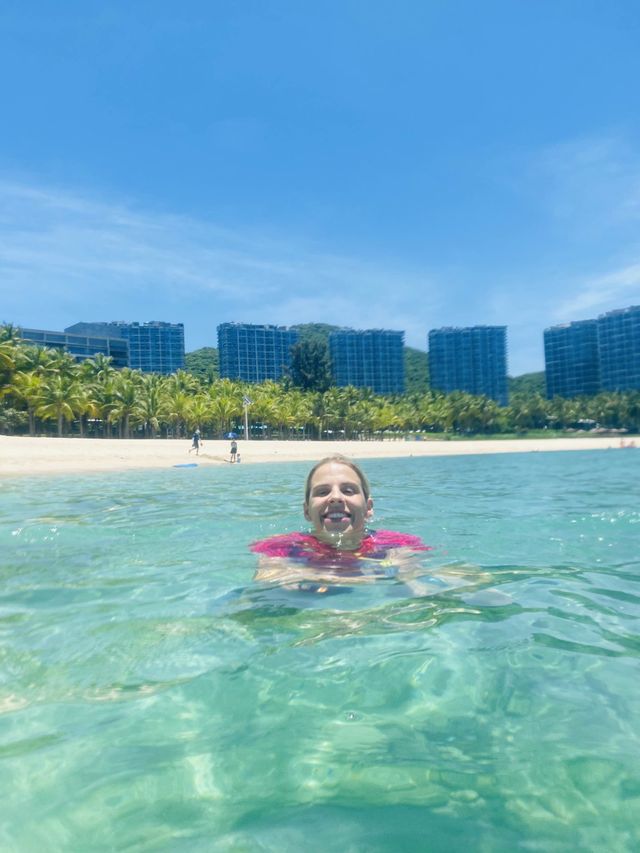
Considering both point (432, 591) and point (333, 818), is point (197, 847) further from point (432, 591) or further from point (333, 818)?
point (432, 591)

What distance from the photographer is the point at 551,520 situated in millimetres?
7734

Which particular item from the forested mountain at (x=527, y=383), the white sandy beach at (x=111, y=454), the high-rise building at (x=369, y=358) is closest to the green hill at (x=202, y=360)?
the high-rise building at (x=369, y=358)

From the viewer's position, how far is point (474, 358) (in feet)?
427

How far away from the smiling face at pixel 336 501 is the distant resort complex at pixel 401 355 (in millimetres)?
118728

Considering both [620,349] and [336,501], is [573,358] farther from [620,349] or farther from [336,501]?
[336,501]

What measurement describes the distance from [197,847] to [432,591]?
2556 mm

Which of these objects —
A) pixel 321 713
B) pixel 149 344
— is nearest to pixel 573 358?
pixel 149 344

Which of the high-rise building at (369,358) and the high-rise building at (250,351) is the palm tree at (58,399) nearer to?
the high-rise building at (250,351)

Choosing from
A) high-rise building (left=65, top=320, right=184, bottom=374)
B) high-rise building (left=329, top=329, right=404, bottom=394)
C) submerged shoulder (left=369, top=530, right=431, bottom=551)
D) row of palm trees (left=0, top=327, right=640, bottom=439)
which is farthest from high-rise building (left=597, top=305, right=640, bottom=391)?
submerged shoulder (left=369, top=530, right=431, bottom=551)

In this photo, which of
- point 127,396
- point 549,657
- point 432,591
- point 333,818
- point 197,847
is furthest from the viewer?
point 127,396

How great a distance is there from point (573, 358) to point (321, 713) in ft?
443

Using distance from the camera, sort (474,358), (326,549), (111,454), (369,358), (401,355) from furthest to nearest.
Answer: (401,355) < (369,358) < (474,358) < (111,454) < (326,549)

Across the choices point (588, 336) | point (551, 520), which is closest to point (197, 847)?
point (551, 520)

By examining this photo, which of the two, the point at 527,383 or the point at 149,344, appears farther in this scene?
the point at 527,383
